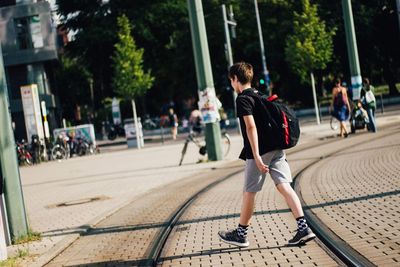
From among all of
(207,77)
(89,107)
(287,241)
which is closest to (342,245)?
(287,241)

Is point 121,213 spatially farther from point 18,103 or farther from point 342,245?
point 18,103

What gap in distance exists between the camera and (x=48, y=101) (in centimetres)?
5031

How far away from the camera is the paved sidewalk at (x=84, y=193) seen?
31.3 ft

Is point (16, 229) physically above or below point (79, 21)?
below

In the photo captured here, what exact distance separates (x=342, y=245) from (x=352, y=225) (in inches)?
38.3

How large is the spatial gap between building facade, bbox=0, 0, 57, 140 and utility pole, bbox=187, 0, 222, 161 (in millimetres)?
30141

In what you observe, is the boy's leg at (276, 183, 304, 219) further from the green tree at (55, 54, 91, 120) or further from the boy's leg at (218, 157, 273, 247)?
the green tree at (55, 54, 91, 120)

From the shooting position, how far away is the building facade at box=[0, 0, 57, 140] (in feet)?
156

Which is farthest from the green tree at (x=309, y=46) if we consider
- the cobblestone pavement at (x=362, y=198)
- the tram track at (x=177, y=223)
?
the cobblestone pavement at (x=362, y=198)

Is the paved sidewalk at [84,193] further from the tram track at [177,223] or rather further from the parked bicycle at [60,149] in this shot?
the parked bicycle at [60,149]

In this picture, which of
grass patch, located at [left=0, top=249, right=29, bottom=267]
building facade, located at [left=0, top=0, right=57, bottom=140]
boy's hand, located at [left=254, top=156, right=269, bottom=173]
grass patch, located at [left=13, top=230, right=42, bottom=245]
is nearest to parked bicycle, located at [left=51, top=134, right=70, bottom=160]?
building facade, located at [left=0, top=0, right=57, bottom=140]

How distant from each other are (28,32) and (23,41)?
71 cm

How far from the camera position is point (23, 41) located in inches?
1889

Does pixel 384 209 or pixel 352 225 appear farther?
pixel 384 209
